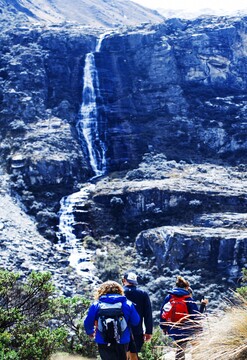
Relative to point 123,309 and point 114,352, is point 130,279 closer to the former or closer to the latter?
point 123,309

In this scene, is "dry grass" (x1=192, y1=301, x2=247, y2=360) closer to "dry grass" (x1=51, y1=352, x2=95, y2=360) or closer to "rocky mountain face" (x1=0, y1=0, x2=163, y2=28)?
"dry grass" (x1=51, y1=352, x2=95, y2=360)

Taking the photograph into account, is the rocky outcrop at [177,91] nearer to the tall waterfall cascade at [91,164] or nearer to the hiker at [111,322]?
the tall waterfall cascade at [91,164]

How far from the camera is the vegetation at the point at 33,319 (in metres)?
A: 7.18

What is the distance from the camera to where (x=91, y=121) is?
43.8 m

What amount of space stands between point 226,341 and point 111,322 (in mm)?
1451

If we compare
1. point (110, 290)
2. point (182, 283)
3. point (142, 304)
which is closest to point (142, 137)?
point (182, 283)

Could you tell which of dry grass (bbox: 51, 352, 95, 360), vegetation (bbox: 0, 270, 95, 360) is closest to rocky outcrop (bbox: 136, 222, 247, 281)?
vegetation (bbox: 0, 270, 95, 360)

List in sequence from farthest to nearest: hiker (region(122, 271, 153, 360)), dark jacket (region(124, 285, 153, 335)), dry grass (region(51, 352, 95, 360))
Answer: dry grass (region(51, 352, 95, 360)) → dark jacket (region(124, 285, 153, 335)) → hiker (region(122, 271, 153, 360))

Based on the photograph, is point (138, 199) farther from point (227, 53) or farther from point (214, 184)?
point (227, 53)

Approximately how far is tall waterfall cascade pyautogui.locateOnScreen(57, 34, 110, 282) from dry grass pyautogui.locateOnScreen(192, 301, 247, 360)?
21.4 metres

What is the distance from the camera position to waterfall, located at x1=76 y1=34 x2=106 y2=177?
4062 centimetres

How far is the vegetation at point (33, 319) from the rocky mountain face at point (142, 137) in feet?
46.5

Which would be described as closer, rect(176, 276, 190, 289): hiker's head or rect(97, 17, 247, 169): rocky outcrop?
rect(176, 276, 190, 289): hiker's head

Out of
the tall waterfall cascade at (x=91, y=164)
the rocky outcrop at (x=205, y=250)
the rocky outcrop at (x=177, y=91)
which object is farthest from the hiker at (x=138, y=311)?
the rocky outcrop at (x=177, y=91)
